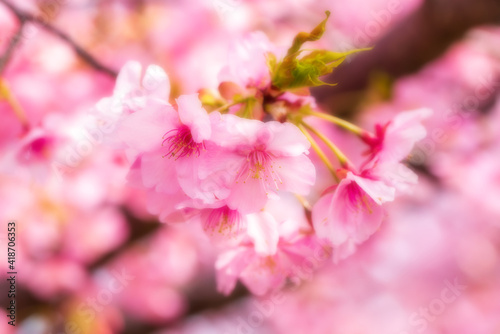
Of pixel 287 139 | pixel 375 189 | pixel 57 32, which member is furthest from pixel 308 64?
pixel 57 32

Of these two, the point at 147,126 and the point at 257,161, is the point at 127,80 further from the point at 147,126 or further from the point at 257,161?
the point at 257,161

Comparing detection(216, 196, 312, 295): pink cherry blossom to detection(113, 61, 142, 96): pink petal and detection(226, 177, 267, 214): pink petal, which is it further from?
detection(113, 61, 142, 96): pink petal

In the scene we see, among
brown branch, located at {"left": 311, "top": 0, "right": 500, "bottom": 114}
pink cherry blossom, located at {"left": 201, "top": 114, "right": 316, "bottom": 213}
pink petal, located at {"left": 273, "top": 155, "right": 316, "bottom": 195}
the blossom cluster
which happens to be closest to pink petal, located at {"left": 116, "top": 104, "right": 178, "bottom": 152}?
the blossom cluster

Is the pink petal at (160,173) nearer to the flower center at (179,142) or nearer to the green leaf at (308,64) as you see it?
the flower center at (179,142)

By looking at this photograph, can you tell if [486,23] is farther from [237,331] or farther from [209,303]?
[237,331]

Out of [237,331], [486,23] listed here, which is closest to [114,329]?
[237,331]

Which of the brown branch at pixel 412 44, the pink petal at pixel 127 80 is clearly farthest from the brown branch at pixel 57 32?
the brown branch at pixel 412 44

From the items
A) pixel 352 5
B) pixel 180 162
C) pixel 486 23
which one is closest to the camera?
pixel 180 162

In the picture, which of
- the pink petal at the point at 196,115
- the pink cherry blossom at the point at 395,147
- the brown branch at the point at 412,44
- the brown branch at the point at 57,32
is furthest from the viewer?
the brown branch at the point at 412,44
